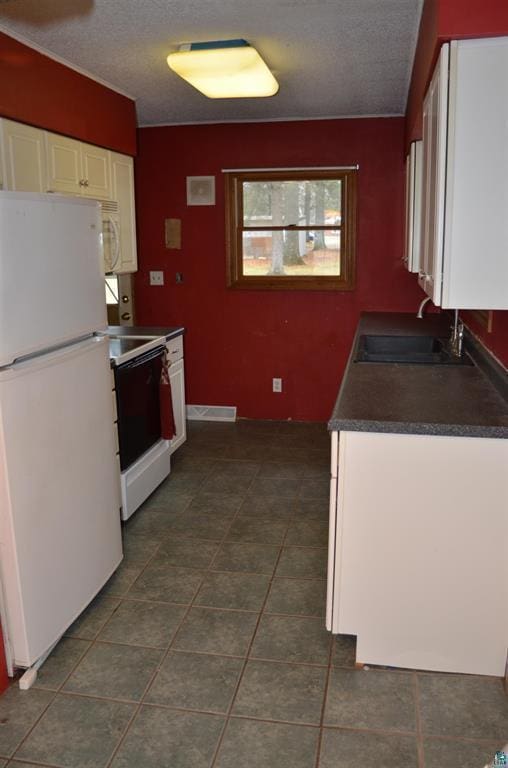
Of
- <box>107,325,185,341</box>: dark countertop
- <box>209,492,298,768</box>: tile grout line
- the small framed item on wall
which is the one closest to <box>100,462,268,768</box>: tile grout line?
<box>209,492,298,768</box>: tile grout line

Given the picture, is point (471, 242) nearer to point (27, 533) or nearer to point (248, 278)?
point (27, 533)

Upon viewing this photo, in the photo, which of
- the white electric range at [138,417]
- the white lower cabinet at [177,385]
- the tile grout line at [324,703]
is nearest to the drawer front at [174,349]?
the white lower cabinet at [177,385]

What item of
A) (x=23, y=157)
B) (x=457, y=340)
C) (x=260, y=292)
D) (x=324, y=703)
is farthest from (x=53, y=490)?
(x=260, y=292)

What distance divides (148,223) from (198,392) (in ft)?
4.41

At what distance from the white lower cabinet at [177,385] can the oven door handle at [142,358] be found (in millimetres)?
252

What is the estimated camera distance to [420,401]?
233 cm

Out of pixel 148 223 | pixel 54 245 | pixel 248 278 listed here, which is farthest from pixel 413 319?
pixel 54 245

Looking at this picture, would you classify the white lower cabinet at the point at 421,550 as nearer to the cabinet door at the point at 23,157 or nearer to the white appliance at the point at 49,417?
the white appliance at the point at 49,417

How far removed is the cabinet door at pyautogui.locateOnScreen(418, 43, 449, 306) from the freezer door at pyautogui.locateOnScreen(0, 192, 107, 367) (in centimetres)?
121

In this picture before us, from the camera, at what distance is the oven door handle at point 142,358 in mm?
3245

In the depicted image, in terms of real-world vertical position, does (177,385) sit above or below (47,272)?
below

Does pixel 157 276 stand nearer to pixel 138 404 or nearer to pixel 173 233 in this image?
pixel 173 233

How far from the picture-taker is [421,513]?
2125 millimetres

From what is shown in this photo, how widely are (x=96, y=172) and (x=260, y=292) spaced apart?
63.2 inches
